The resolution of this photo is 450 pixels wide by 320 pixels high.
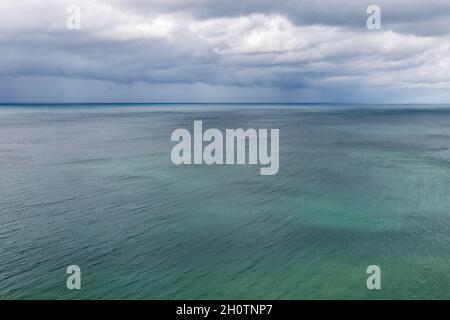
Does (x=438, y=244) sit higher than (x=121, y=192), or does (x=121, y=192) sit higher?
(x=121, y=192)

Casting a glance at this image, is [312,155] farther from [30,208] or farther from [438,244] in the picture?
[30,208]

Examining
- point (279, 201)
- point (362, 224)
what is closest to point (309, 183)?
point (279, 201)

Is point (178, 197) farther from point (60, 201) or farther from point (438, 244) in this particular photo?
point (438, 244)
